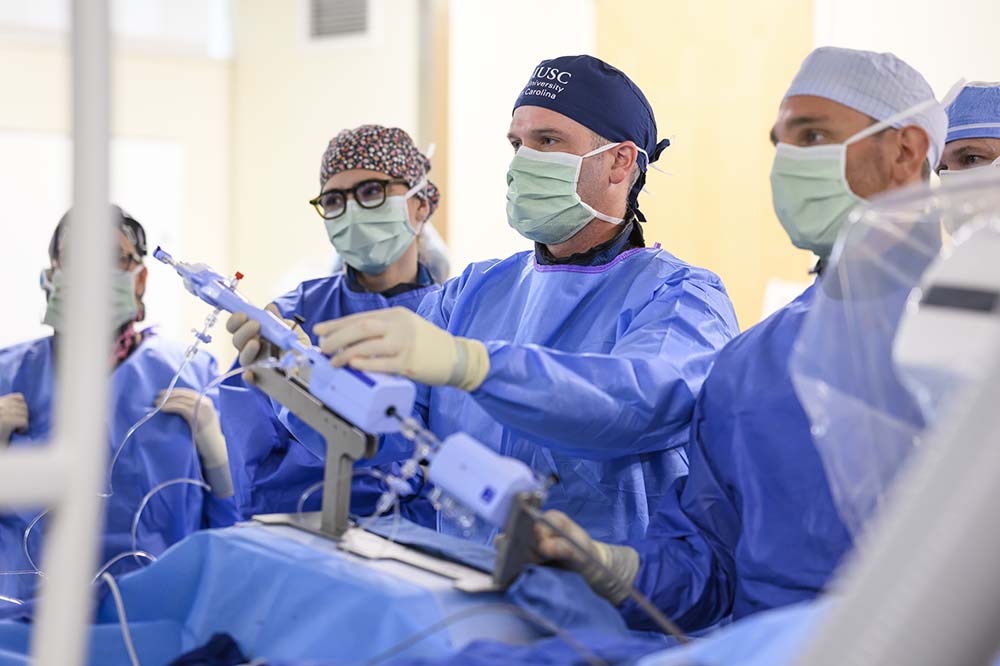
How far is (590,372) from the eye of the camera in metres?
1.96

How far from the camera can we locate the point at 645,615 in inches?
72.1

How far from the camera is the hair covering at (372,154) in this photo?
3.08m

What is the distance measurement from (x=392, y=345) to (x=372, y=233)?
55.4 inches

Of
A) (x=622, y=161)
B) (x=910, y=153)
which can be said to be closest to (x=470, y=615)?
(x=910, y=153)

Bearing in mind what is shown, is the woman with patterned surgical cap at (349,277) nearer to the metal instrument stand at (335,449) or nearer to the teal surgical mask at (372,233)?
the teal surgical mask at (372,233)

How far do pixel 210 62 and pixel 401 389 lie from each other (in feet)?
15.6

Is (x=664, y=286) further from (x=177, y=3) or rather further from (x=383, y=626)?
(x=177, y=3)

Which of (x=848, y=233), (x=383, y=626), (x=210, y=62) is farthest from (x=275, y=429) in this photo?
(x=210, y=62)

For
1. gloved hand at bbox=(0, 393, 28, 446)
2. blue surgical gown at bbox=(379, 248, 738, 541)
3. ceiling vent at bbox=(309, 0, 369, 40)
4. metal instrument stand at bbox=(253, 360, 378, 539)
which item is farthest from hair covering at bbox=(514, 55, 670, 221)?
ceiling vent at bbox=(309, 0, 369, 40)

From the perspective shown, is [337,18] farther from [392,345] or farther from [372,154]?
[392,345]

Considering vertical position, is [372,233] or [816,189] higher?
[816,189]

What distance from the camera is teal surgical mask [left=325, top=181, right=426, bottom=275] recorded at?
3082 mm

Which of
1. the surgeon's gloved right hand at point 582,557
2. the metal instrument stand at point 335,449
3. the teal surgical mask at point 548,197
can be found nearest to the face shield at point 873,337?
the surgeon's gloved right hand at point 582,557

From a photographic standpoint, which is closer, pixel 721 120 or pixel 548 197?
pixel 548 197
